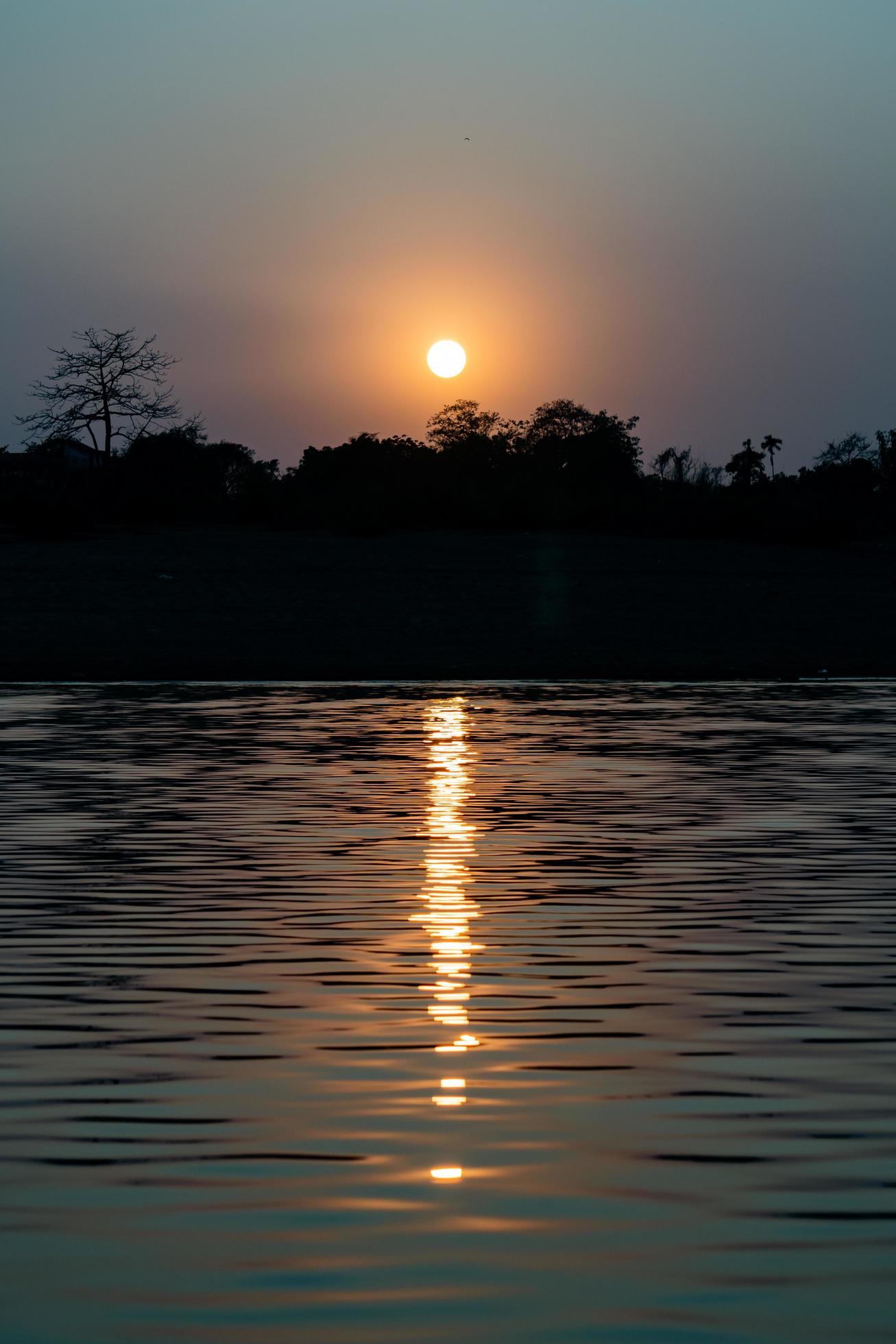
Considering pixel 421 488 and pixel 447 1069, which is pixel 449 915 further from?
pixel 421 488

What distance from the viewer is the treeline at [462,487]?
70188mm

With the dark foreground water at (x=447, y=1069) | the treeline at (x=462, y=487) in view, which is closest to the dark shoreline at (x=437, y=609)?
the treeline at (x=462, y=487)

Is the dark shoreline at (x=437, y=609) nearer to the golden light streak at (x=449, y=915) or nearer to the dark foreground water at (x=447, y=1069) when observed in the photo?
the golden light streak at (x=449, y=915)

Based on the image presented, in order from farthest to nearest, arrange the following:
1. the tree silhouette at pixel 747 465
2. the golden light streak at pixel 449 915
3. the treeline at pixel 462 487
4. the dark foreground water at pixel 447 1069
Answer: the tree silhouette at pixel 747 465
the treeline at pixel 462 487
the golden light streak at pixel 449 915
the dark foreground water at pixel 447 1069

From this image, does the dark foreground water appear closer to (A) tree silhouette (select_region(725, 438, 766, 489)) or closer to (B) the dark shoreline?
(B) the dark shoreline

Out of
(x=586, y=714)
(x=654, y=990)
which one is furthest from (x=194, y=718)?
(x=654, y=990)

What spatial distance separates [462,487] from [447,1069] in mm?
79577

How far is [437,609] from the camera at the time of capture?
49.4 meters

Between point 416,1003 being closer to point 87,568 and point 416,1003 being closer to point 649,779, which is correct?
point 649,779

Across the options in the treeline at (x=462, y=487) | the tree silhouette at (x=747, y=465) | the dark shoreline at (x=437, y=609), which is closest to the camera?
the dark shoreline at (x=437, y=609)

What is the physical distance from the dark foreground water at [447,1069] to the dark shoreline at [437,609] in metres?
23.7

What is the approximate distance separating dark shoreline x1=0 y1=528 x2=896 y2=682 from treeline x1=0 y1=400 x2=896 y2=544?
3707mm

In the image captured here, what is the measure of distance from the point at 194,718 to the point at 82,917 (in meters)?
16.4

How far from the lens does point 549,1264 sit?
5.50 metres
